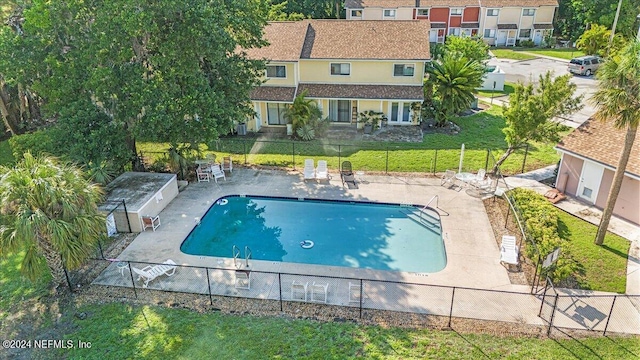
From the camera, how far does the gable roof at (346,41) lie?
30156 millimetres

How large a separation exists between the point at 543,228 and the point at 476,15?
46.5 metres

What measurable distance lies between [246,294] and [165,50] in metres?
11.6

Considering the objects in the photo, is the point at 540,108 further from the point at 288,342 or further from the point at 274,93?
the point at 274,93

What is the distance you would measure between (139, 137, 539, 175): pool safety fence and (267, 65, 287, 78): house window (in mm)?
4777

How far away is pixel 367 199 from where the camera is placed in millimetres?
22141

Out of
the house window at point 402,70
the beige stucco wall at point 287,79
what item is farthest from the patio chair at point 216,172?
the house window at point 402,70

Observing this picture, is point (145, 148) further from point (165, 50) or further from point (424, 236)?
point (424, 236)

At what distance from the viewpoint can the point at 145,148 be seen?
94.6 feet

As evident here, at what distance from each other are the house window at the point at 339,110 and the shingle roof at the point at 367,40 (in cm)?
309

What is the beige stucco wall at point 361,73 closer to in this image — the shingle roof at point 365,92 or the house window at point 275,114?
the shingle roof at point 365,92

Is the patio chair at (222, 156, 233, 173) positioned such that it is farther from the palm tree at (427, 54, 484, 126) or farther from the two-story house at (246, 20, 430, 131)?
the palm tree at (427, 54, 484, 126)

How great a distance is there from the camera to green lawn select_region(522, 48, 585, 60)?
51750 millimetres

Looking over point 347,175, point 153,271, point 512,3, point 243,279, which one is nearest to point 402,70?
point 347,175

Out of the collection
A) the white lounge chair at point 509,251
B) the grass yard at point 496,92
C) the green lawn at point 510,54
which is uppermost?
the green lawn at point 510,54
